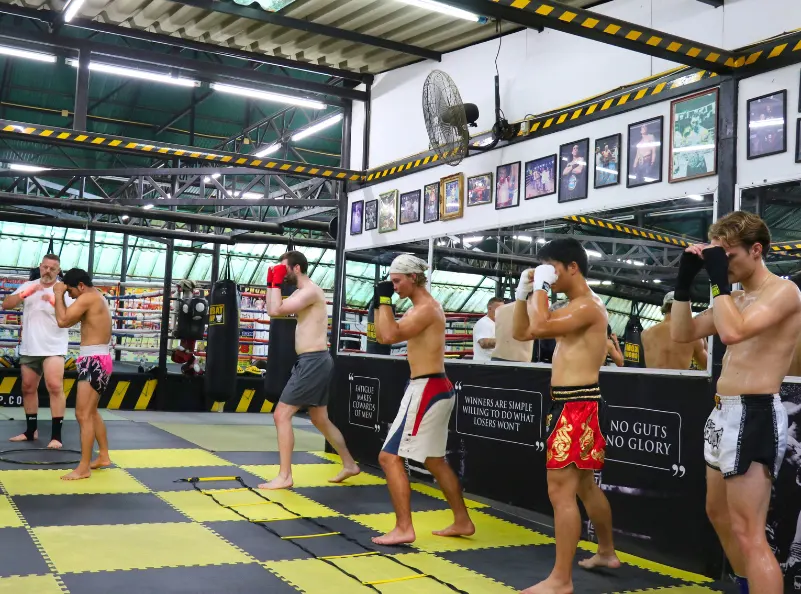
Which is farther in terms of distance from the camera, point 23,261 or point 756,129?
point 23,261

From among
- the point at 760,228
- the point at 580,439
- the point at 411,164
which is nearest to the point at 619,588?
the point at 580,439

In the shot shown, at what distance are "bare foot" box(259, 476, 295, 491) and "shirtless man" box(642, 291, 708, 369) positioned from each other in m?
2.79

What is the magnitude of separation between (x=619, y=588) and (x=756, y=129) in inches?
99.5

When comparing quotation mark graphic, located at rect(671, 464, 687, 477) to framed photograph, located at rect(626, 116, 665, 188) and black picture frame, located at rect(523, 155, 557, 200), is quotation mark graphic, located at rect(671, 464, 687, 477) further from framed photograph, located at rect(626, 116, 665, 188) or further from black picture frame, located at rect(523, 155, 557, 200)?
black picture frame, located at rect(523, 155, 557, 200)

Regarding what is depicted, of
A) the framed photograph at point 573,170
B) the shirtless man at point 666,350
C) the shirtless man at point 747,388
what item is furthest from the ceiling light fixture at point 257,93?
the shirtless man at point 747,388

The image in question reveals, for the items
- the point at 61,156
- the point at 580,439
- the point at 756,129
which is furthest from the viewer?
the point at 61,156

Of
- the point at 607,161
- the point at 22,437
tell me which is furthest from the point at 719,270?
the point at 22,437

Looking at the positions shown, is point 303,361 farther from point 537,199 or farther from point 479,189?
point 537,199

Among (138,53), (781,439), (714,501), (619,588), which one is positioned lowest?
(619,588)

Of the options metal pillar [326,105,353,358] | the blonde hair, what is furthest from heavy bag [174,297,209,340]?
the blonde hair

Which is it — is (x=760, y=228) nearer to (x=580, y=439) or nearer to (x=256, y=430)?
(x=580, y=439)

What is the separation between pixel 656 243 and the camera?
483 cm

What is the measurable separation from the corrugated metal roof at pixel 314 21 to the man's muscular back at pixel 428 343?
2859mm

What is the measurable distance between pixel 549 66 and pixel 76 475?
183 inches
